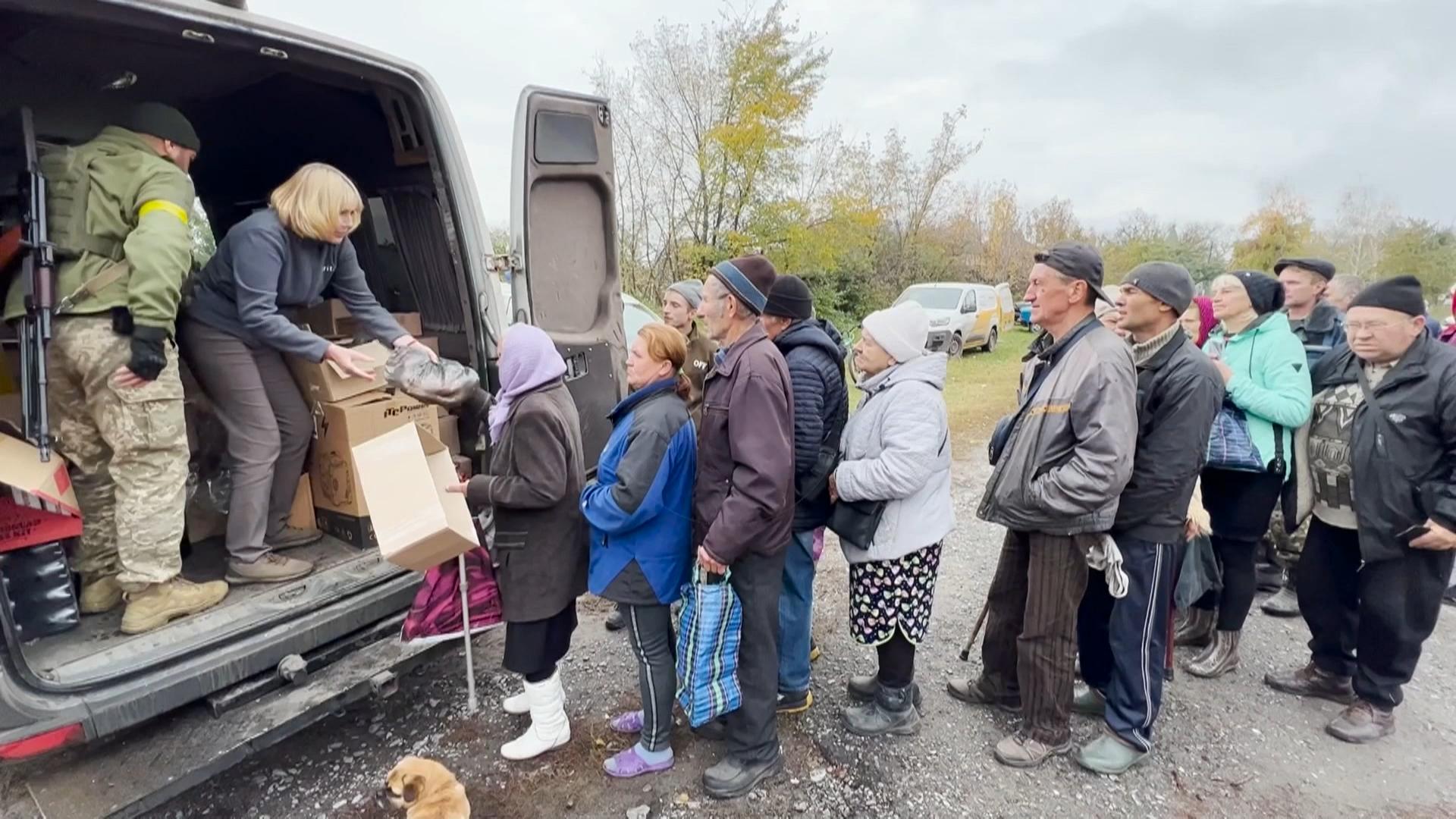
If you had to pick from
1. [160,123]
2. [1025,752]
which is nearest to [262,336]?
[160,123]

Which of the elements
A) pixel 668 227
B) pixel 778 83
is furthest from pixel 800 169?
pixel 668 227

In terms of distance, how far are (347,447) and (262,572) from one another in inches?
21.8

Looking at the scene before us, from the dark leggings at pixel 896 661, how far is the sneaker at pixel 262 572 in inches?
89.0

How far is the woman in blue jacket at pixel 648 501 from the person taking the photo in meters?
2.35

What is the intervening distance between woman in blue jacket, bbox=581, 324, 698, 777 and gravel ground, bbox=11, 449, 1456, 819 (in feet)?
1.25

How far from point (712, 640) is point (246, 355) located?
206 centimetres

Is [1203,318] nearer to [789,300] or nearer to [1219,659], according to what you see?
[1219,659]

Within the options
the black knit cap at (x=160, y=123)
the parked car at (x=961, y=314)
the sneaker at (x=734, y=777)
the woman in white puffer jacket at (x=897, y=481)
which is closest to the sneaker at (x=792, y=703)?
the woman in white puffer jacket at (x=897, y=481)

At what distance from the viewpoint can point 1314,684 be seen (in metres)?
3.22

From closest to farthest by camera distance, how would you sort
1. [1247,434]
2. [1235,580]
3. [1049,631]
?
[1049,631], [1247,434], [1235,580]

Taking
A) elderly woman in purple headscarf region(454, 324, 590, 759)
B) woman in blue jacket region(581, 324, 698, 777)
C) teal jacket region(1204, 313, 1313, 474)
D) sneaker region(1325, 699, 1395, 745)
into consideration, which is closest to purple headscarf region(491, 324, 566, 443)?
elderly woman in purple headscarf region(454, 324, 590, 759)

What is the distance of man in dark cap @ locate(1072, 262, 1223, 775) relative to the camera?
256 centimetres

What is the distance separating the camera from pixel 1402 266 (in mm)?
29656

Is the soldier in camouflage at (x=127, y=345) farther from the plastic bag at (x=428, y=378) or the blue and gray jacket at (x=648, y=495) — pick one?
the blue and gray jacket at (x=648, y=495)
